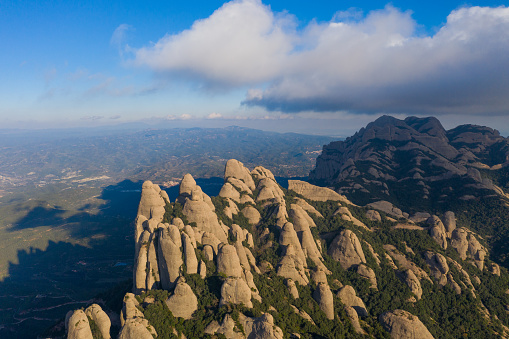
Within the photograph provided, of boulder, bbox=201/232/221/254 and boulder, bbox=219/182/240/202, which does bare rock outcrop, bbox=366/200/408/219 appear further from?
boulder, bbox=201/232/221/254

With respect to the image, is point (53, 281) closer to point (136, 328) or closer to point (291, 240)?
point (136, 328)

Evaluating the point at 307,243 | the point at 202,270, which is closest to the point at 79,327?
the point at 202,270

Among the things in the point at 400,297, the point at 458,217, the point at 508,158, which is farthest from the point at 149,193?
the point at 508,158

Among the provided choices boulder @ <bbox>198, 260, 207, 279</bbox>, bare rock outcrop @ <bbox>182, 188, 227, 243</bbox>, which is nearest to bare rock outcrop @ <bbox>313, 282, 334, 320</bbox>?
boulder @ <bbox>198, 260, 207, 279</bbox>

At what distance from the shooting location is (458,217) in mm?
142375

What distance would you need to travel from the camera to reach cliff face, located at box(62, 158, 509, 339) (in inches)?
2098

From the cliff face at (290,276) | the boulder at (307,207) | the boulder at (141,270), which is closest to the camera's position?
the cliff face at (290,276)

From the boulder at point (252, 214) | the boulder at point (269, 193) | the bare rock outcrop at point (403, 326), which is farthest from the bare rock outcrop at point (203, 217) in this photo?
the bare rock outcrop at point (403, 326)

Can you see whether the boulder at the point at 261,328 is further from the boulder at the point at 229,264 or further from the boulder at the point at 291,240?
the boulder at the point at 291,240

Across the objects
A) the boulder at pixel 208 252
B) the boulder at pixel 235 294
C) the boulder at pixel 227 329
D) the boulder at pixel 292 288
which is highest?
the boulder at pixel 208 252

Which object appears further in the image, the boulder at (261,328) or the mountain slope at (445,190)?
the mountain slope at (445,190)

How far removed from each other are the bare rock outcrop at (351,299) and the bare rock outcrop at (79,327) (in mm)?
58368

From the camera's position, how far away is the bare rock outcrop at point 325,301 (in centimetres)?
6378

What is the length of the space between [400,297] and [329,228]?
3534 cm
